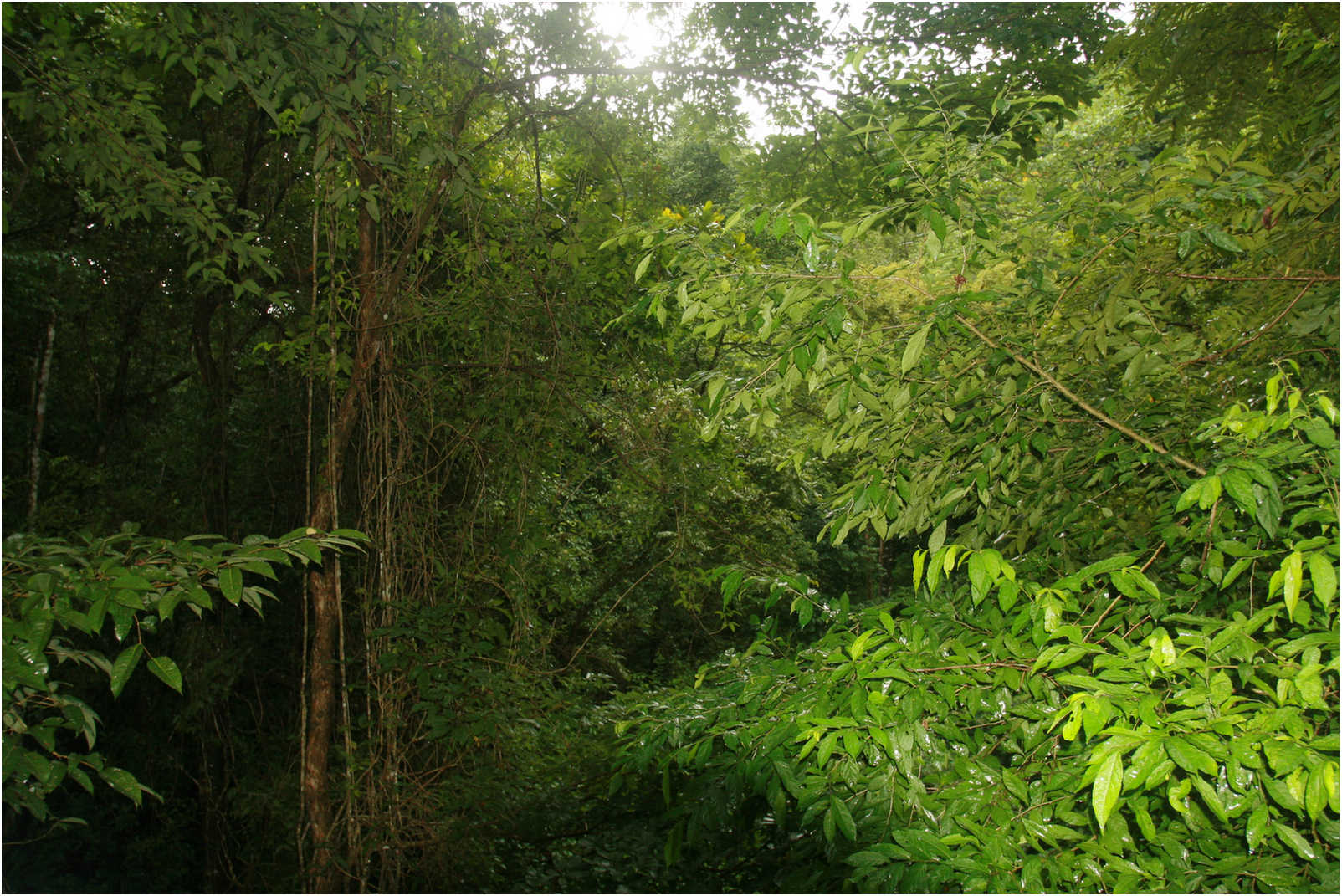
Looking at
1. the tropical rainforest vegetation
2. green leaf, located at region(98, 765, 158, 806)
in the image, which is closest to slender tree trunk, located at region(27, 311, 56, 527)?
the tropical rainforest vegetation

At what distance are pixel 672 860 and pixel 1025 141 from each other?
2.54 metres

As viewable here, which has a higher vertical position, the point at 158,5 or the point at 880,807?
the point at 158,5

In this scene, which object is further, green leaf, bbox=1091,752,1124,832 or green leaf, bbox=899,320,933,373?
green leaf, bbox=899,320,933,373

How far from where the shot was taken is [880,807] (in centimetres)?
111

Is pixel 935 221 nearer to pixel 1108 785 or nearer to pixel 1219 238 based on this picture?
pixel 1219 238

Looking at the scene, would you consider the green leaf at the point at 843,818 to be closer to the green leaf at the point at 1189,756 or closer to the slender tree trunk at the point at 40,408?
the green leaf at the point at 1189,756

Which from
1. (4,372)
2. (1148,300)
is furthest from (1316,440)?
(4,372)

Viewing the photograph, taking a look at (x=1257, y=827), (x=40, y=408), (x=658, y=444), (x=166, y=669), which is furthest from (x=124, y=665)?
(x=40, y=408)

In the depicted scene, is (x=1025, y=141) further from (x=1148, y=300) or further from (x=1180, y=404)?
(x=1180, y=404)

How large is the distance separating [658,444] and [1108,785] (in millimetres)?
2373

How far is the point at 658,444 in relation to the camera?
307 cm

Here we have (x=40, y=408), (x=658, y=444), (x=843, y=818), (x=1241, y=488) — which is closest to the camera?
(x=1241, y=488)

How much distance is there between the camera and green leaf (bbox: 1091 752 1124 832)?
76cm

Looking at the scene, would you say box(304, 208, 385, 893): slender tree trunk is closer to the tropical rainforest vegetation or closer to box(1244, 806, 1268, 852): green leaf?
the tropical rainforest vegetation
